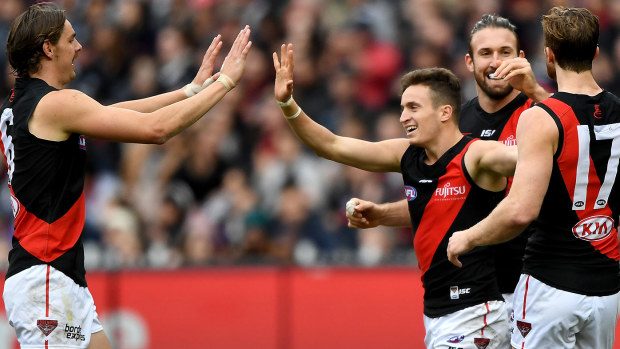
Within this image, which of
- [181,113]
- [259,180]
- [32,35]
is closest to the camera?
[32,35]

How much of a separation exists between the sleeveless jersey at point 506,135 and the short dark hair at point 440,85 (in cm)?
51

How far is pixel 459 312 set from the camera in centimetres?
566

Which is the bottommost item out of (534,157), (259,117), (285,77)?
(534,157)

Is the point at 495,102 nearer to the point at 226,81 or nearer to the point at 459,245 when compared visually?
the point at 459,245

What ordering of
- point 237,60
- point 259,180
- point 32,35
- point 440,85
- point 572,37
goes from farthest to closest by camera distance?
point 259,180 < point 440,85 < point 237,60 < point 32,35 < point 572,37

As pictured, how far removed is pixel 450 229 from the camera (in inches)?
A: 226

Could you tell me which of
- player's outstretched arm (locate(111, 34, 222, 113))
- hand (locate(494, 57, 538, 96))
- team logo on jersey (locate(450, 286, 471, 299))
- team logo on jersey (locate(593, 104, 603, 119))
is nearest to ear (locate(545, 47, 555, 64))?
hand (locate(494, 57, 538, 96))

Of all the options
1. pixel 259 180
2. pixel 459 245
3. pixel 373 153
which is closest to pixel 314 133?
pixel 373 153

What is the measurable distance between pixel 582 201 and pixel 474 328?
1.06m

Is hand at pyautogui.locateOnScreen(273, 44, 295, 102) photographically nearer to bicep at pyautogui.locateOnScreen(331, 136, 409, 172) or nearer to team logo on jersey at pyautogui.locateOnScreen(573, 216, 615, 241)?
bicep at pyautogui.locateOnScreen(331, 136, 409, 172)

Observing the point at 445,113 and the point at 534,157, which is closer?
the point at 534,157

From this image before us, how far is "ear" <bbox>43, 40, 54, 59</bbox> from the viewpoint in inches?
217

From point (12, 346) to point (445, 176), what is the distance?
6.07m

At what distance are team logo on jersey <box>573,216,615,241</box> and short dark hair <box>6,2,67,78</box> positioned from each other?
3300 millimetres
